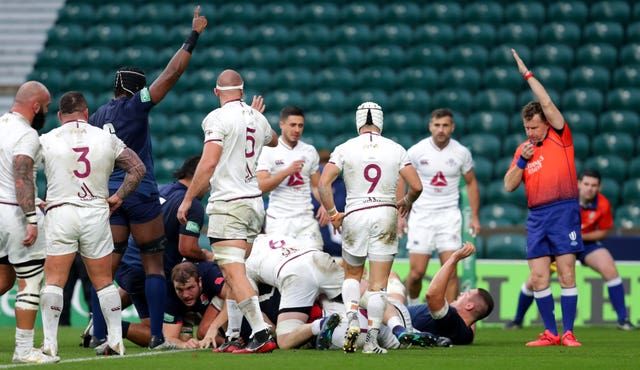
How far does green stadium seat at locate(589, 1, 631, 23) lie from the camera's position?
63.5ft

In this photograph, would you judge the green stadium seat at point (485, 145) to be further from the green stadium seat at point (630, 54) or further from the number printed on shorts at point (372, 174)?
the number printed on shorts at point (372, 174)

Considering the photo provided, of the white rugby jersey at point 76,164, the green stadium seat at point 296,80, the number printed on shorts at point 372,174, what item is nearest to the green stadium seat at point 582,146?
the green stadium seat at point 296,80

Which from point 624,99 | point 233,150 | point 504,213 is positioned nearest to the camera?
point 233,150

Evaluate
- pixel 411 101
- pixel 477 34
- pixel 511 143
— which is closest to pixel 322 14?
pixel 477 34

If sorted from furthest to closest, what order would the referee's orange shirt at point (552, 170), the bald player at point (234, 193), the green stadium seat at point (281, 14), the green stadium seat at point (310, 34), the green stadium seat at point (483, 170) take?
1. the green stadium seat at point (281, 14)
2. the green stadium seat at point (310, 34)
3. the green stadium seat at point (483, 170)
4. the referee's orange shirt at point (552, 170)
5. the bald player at point (234, 193)

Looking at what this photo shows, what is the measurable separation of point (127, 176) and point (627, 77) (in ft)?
40.5

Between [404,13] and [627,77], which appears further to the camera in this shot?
[404,13]

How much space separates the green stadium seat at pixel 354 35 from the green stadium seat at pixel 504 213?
500 cm

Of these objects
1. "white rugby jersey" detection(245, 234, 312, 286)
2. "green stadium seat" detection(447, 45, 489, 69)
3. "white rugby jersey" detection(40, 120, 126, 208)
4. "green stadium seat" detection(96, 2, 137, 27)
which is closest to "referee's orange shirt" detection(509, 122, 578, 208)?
"white rugby jersey" detection(245, 234, 312, 286)

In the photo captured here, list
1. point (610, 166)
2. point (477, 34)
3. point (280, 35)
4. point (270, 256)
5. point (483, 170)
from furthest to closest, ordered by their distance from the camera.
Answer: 1. point (280, 35)
2. point (477, 34)
3. point (483, 170)
4. point (610, 166)
5. point (270, 256)

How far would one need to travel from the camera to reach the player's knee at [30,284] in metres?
7.38

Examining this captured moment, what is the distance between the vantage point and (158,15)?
21.2m

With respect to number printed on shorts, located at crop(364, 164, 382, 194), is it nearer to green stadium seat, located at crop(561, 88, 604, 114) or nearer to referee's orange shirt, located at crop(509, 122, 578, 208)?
referee's orange shirt, located at crop(509, 122, 578, 208)

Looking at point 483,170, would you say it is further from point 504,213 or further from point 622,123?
point 622,123
